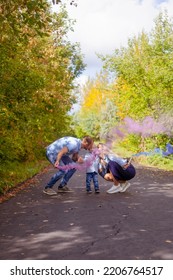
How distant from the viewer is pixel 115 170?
11.6 metres

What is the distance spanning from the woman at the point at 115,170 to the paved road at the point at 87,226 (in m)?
0.35

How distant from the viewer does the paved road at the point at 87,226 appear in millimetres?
5691

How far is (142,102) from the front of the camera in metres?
25.7

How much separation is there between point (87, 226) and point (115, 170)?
4369 mm

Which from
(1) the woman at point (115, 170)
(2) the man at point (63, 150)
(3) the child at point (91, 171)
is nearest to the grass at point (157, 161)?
(1) the woman at point (115, 170)

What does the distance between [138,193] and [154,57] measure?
46.5 feet

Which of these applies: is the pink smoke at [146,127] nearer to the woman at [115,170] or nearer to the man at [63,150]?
the woman at [115,170]

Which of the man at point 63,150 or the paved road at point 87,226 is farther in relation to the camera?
the man at point 63,150

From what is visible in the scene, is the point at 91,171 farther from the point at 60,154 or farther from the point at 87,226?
the point at 87,226

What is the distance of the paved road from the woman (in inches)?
13.9

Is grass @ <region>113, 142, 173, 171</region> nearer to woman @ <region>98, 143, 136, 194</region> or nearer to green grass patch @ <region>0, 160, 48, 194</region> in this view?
green grass patch @ <region>0, 160, 48, 194</region>

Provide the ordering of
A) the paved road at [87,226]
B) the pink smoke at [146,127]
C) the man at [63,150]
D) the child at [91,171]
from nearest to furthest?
1. the paved road at [87,226]
2. the man at [63,150]
3. the child at [91,171]
4. the pink smoke at [146,127]

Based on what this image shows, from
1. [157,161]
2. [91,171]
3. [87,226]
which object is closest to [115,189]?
[91,171]

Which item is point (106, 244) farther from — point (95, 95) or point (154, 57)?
point (95, 95)
